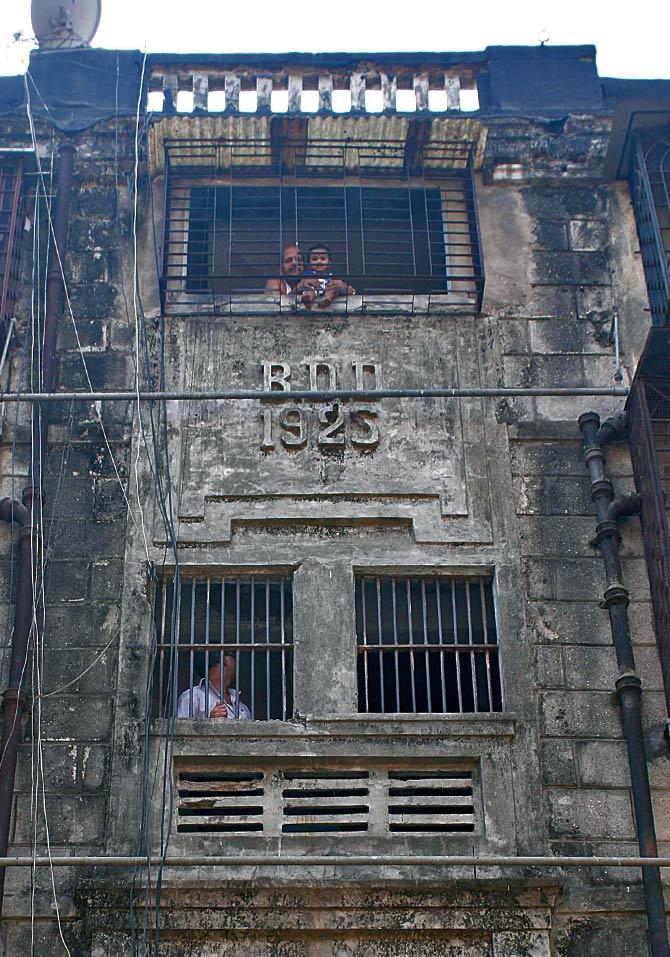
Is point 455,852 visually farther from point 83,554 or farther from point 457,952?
point 83,554

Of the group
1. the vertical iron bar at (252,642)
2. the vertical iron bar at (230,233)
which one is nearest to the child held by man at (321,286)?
the vertical iron bar at (230,233)

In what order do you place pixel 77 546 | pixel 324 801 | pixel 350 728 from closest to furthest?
pixel 324 801, pixel 350 728, pixel 77 546

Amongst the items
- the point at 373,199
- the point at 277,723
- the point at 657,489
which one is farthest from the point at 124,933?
the point at 373,199

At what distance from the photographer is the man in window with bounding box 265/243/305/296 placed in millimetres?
13383

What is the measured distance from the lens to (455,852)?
1052cm

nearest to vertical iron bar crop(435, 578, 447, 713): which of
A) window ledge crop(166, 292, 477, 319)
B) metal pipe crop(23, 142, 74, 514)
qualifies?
window ledge crop(166, 292, 477, 319)

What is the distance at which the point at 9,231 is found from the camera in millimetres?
13211

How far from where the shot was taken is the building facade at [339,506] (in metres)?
10.4

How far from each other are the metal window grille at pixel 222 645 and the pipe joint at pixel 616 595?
102 inches

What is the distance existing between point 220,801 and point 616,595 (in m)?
3.52

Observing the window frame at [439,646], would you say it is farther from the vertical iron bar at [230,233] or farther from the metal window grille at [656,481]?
the vertical iron bar at [230,233]

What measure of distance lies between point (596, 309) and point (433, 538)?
294cm

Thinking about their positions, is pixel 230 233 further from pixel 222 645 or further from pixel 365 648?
pixel 365 648

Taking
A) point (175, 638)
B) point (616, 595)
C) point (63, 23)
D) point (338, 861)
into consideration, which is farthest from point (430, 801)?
point (63, 23)
